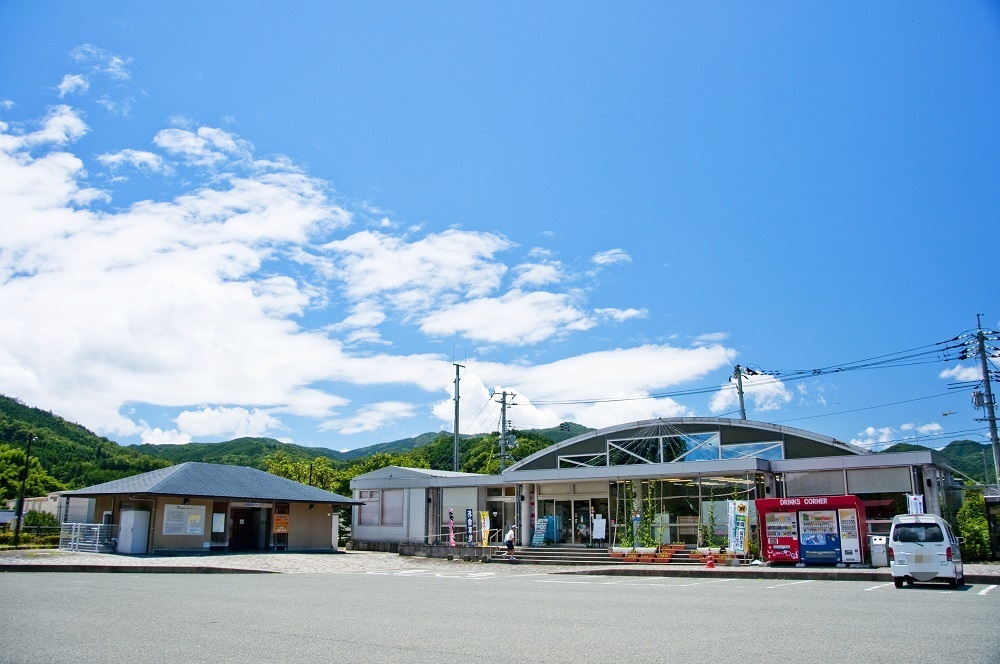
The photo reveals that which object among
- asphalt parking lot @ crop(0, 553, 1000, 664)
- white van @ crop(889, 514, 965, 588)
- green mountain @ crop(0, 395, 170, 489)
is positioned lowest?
asphalt parking lot @ crop(0, 553, 1000, 664)

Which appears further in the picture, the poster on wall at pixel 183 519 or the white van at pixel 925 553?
the poster on wall at pixel 183 519

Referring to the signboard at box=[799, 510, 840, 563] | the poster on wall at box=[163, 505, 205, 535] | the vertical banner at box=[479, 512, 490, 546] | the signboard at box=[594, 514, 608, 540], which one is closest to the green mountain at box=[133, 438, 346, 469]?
the poster on wall at box=[163, 505, 205, 535]

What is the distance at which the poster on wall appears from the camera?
26.7 metres

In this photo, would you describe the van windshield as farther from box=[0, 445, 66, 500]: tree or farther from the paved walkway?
box=[0, 445, 66, 500]: tree

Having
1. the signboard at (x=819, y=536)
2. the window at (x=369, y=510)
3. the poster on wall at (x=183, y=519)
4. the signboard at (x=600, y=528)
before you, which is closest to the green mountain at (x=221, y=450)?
the window at (x=369, y=510)

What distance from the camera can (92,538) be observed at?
27094 mm

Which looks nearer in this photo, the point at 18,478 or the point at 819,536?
the point at 819,536

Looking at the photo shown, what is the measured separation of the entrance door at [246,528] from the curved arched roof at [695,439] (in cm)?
1063

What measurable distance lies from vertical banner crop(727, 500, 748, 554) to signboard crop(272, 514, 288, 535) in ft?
58.8

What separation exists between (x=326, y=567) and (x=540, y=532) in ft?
26.2

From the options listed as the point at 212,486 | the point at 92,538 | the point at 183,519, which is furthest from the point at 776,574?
the point at 92,538

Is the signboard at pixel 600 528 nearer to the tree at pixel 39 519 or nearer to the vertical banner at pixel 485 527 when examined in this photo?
the vertical banner at pixel 485 527

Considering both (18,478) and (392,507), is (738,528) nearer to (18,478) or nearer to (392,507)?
(392,507)

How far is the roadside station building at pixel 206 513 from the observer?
26453 millimetres
